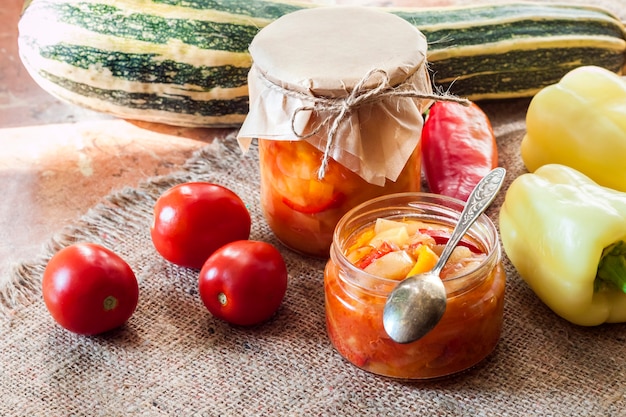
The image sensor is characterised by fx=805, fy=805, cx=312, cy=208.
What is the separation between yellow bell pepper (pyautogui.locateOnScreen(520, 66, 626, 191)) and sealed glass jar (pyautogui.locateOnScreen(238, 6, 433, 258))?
39 cm

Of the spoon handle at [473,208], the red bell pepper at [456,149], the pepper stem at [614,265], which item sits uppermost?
the spoon handle at [473,208]

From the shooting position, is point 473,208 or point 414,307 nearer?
point 414,307

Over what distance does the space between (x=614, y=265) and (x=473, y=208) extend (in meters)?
0.27

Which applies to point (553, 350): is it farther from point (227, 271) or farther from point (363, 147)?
point (227, 271)

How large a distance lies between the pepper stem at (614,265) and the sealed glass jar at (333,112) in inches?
15.6

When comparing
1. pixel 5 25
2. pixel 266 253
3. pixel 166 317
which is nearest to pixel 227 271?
pixel 266 253

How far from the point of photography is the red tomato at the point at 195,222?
1587 mm

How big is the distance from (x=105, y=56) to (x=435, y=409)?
4.13 feet

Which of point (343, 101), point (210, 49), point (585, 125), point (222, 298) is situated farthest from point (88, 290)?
point (585, 125)

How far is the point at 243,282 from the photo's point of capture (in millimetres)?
1450

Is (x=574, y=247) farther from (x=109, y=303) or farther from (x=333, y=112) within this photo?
(x=109, y=303)

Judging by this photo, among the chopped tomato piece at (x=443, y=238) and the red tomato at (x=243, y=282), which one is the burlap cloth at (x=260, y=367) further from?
the chopped tomato piece at (x=443, y=238)

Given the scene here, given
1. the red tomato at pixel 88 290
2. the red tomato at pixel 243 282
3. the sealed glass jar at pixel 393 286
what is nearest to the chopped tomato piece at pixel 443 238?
the sealed glass jar at pixel 393 286

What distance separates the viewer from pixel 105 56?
2053mm
